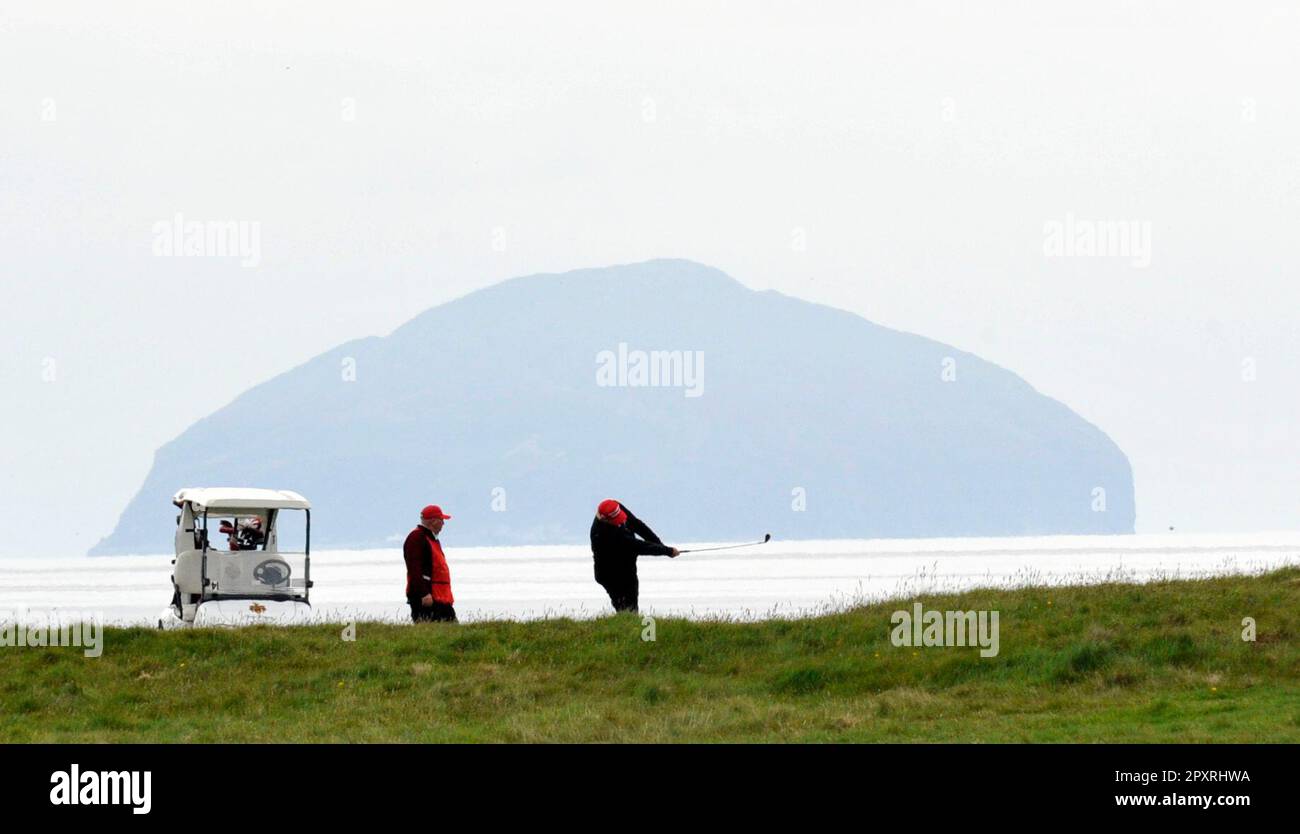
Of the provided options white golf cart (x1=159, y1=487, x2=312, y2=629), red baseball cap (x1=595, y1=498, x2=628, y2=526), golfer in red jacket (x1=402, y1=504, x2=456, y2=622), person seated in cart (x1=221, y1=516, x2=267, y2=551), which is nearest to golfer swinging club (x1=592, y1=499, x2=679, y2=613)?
red baseball cap (x1=595, y1=498, x2=628, y2=526)

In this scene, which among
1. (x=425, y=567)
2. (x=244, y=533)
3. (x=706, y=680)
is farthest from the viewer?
(x=244, y=533)

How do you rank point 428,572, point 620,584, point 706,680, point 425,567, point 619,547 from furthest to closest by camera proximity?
point 620,584 → point 619,547 → point 428,572 → point 425,567 → point 706,680

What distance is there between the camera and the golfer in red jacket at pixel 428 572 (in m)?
24.4

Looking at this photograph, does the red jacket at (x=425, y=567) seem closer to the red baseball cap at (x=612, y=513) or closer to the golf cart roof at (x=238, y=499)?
the red baseball cap at (x=612, y=513)

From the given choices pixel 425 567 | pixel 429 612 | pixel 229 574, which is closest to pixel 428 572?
pixel 425 567

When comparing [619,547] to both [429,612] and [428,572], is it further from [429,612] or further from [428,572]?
[429,612]

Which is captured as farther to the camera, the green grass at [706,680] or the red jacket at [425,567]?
the red jacket at [425,567]

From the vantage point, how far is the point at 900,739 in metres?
16.7

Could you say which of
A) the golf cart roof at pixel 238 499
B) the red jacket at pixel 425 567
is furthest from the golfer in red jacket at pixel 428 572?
the golf cart roof at pixel 238 499

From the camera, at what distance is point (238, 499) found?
29.0 m

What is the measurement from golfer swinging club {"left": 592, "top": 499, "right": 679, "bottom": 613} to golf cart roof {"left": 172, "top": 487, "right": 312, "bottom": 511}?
6.37m

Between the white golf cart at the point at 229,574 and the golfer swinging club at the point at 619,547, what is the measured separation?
5767 millimetres

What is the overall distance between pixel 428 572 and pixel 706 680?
18.6 feet
